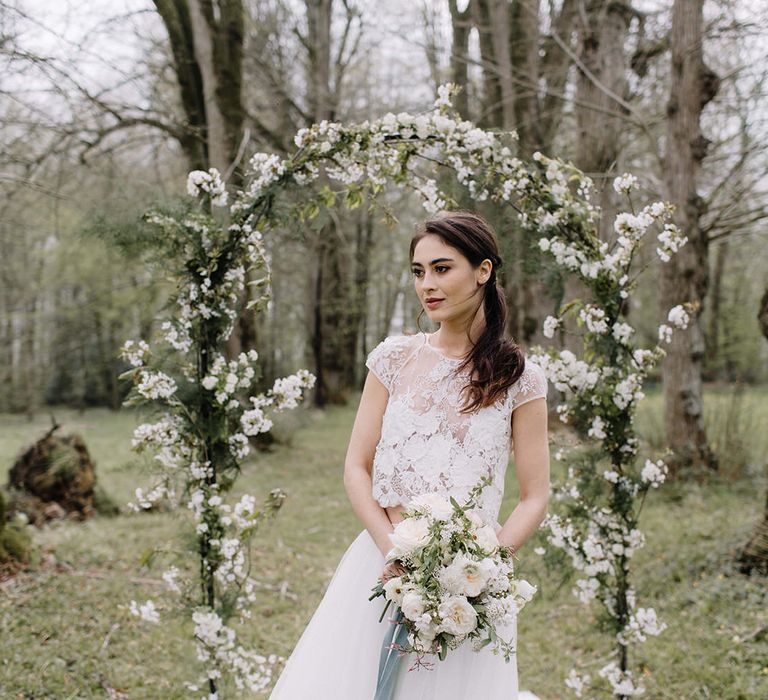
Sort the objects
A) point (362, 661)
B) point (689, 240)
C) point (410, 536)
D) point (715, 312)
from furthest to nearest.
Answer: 1. point (715, 312)
2. point (689, 240)
3. point (362, 661)
4. point (410, 536)

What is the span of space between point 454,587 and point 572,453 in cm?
197

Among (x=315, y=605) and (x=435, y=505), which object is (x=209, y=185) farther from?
(x=315, y=605)

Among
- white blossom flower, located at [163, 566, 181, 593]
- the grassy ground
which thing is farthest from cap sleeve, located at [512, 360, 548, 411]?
white blossom flower, located at [163, 566, 181, 593]

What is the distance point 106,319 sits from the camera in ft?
66.7

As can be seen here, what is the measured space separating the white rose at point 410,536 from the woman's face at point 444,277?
79 cm

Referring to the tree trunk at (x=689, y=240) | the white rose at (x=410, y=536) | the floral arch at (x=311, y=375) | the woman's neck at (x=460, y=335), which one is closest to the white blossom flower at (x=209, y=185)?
the floral arch at (x=311, y=375)

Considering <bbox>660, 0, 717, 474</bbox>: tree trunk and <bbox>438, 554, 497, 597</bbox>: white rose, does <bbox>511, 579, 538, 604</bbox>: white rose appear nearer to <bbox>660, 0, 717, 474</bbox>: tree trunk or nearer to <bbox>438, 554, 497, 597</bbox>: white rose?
<bbox>438, 554, 497, 597</bbox>: white rose

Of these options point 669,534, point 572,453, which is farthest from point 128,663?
point 669,534

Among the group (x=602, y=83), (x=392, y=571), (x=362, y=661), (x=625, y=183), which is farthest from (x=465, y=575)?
(x=602, y=83)

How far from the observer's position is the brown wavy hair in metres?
2.46

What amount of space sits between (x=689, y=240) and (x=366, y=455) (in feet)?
19.1

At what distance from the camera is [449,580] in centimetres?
196

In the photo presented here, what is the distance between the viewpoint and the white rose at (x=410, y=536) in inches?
79.3

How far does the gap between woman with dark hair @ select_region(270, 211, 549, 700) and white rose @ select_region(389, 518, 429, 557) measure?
1.01 ft
